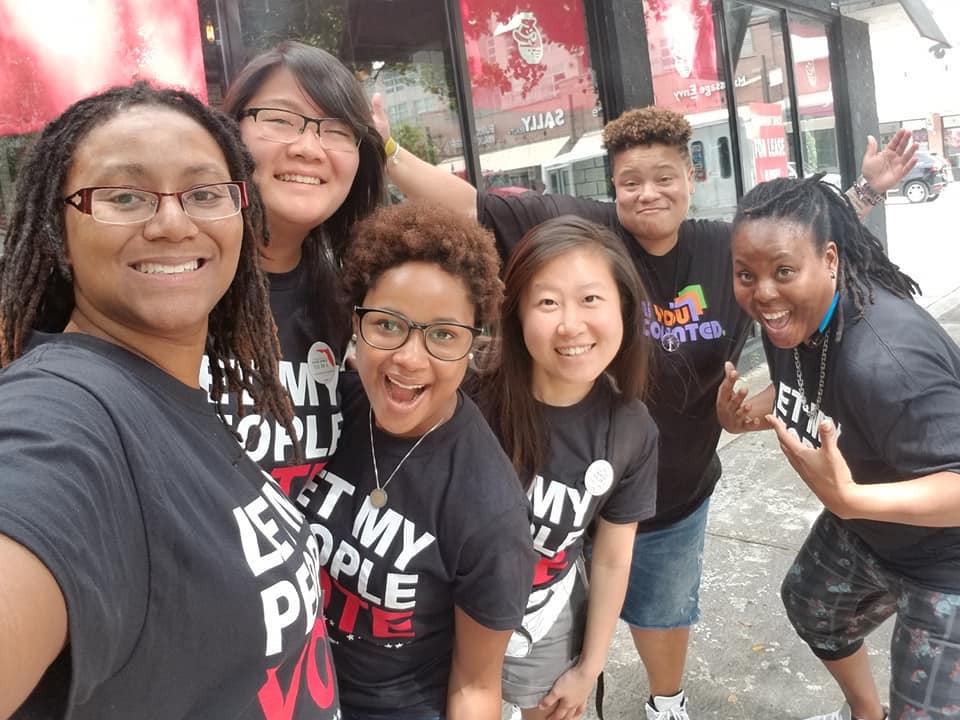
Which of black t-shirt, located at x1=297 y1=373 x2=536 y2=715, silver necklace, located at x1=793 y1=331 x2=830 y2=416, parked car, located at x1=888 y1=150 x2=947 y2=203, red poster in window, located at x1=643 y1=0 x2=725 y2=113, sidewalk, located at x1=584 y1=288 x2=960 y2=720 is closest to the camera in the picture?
black t-shirt, located at x1=297 y1=373 x2=536 y2=715

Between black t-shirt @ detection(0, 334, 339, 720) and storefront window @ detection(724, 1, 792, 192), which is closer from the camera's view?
black t-shirt @ detection(0, 334, 339, 720)

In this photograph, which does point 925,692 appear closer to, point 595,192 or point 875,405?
point 875,405

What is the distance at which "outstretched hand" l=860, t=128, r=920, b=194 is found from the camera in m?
2.68

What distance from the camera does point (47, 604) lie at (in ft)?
2.18

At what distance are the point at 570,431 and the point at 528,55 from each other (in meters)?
3.83

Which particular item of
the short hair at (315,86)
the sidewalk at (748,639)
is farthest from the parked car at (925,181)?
the short hair at (315,86)

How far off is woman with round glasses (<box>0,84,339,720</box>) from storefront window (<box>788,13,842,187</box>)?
25.6 ft

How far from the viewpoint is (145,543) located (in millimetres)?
792

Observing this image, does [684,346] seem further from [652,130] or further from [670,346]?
[652,130]

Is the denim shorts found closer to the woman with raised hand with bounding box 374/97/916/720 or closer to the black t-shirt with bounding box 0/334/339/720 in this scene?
the woman with raised hand with bounding box 374/97/916/720

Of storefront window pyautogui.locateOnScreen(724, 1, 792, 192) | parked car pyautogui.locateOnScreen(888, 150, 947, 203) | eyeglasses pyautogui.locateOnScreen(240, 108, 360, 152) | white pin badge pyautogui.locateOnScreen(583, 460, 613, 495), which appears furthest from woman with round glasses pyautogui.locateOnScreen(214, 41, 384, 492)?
parked car pyautogui.locateOnScreen(888, 150, 947, 203)

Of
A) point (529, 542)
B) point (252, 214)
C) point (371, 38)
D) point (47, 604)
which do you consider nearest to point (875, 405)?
point (529, 542)

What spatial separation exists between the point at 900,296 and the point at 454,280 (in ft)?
4.16

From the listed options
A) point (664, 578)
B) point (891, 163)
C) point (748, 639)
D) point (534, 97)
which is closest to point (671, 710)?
point (664, 578)
